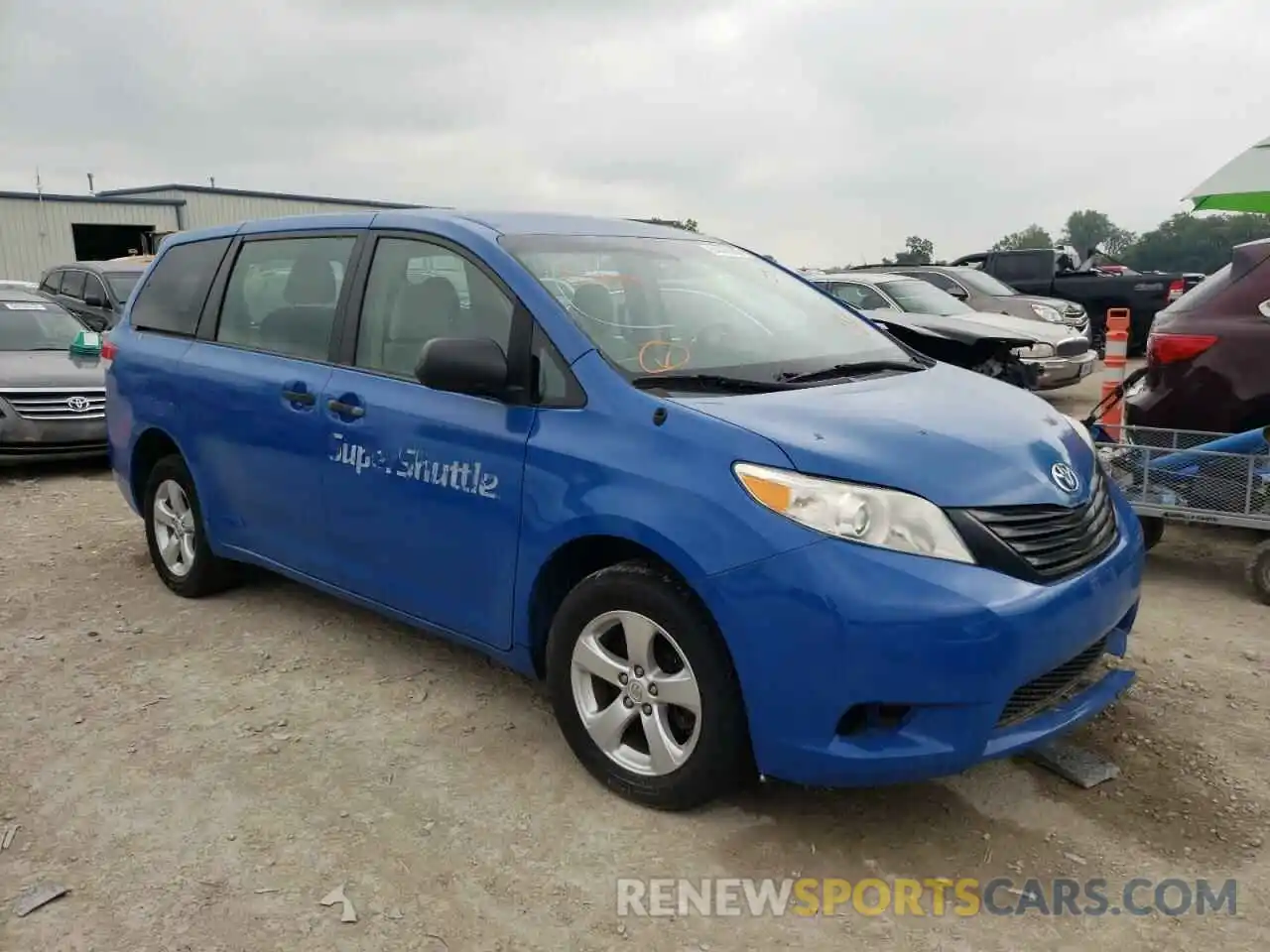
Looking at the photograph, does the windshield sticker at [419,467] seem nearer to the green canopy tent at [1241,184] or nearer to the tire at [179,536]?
the tire at [179,536]

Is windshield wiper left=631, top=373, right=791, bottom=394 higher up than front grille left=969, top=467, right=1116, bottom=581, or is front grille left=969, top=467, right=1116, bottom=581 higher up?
windshield wiper left=631, top=373, right=791, bottom=394

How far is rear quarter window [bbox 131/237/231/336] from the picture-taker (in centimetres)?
476

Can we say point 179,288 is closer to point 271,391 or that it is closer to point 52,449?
point 271,391

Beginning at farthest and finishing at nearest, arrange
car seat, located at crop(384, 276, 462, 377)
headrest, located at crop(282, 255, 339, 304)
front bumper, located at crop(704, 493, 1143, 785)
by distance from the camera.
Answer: headrest, located at crop(282, 255, 339, 304)
car seat, located at crop(384, 276, 462, 377)
front bumper, located at crop(704, 493, 1143, 785)

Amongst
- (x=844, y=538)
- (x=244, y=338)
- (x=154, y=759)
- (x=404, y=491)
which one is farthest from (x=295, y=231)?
(x=844, y=538)

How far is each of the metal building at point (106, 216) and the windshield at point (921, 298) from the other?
19.5 meters

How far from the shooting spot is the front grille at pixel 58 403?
8023 millimetres

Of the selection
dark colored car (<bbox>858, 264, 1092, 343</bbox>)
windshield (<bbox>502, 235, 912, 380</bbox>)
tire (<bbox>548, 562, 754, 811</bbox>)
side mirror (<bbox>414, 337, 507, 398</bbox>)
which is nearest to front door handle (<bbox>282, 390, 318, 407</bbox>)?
side mirror (<bbox>414, 337, 507, 398</bbox>)

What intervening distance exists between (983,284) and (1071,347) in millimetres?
3773

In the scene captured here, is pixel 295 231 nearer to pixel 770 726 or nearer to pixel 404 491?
pixel 404 491

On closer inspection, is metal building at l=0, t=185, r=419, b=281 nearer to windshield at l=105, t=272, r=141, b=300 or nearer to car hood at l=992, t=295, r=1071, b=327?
windshield at l=105, t=272, r=141, b=300

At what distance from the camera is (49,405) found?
812 centimetres

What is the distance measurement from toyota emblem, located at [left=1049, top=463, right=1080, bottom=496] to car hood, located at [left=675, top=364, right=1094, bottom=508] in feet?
0.06

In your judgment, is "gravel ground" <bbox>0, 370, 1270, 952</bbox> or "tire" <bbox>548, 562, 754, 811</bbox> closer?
"gravel ground" <bbox>0, 370, 1270, 952</bbox>
